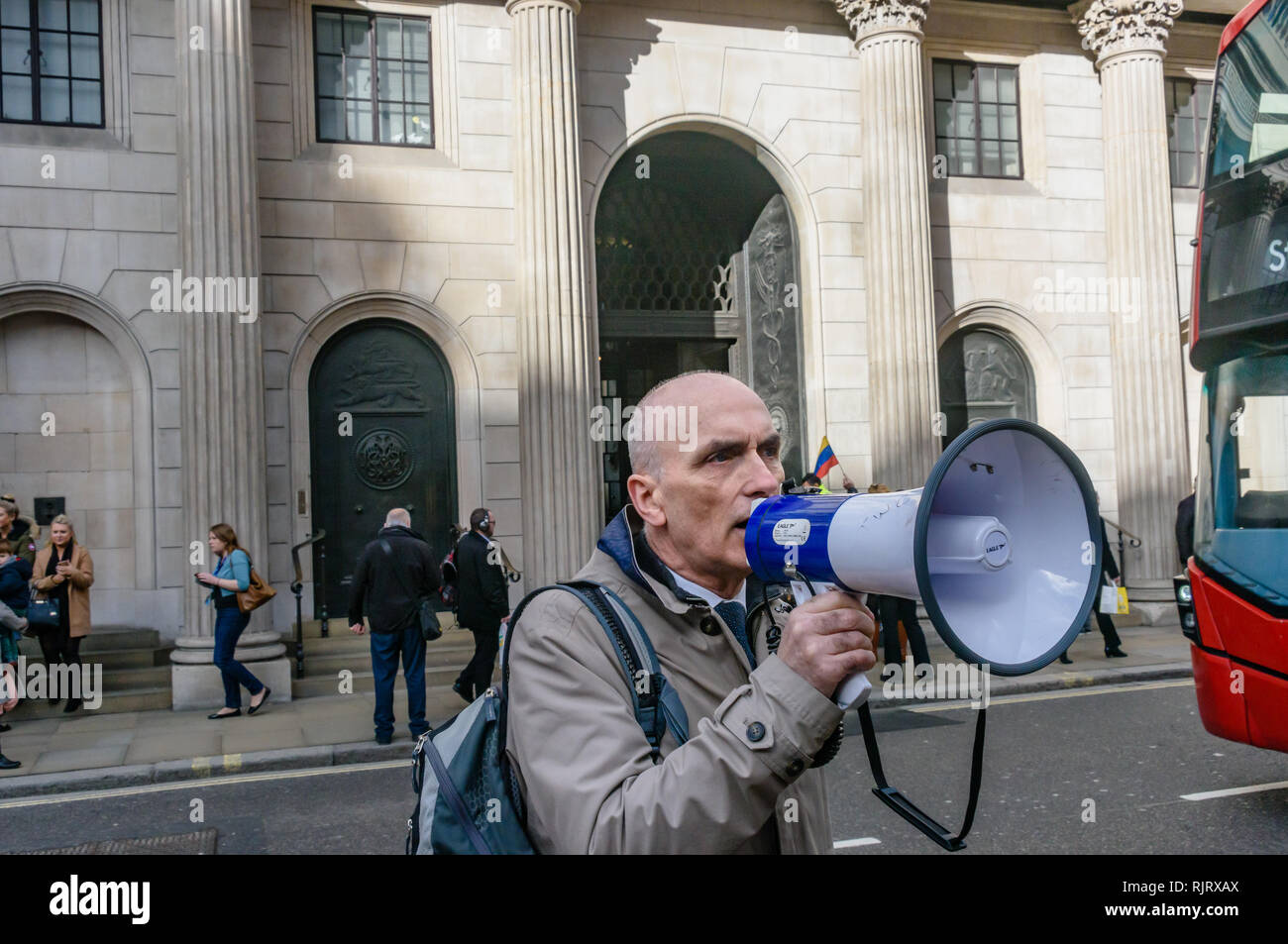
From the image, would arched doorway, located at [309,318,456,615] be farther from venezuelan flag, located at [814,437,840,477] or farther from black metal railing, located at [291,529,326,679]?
venezuelan flag, located at [814,437,840,477]

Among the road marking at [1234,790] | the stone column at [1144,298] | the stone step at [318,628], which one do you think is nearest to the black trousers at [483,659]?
the stone step at [318,628]

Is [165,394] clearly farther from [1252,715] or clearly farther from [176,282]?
[1252,715]

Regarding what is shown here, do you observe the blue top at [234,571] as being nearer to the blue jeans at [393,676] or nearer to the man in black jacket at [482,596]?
the blue jeans at [393,676]

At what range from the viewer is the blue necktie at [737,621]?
2168 mm

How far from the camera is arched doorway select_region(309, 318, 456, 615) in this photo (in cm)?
1361

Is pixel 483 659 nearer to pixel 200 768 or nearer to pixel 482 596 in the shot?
pixel 482 596

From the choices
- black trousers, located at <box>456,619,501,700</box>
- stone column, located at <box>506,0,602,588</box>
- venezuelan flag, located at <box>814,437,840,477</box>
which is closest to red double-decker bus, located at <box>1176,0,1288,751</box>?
black trousers, located at <box>456,619,501,700</box>

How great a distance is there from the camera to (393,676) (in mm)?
9805

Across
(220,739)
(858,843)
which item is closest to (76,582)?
(220,739)

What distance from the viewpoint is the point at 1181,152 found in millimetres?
17969

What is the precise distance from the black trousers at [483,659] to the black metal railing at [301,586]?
252 cm

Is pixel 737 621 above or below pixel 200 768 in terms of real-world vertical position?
above

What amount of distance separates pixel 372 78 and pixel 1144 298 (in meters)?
11.3

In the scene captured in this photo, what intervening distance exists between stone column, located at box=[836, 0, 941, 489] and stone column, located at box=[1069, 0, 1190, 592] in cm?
332
